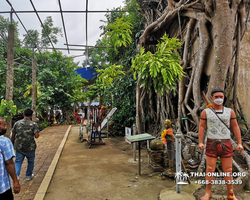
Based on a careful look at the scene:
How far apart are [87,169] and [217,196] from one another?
345cm

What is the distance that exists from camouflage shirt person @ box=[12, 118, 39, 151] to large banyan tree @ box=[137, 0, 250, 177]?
368 centimetres

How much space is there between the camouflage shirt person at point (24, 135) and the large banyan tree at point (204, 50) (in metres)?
3.68

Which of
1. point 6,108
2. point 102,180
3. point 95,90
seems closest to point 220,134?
point 102,180

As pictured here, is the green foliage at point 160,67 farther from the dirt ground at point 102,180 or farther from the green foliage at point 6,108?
the green foliage at point 6,108

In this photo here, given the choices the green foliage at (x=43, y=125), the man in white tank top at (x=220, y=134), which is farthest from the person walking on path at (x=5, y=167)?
the green foliage at (x=43, y=125)

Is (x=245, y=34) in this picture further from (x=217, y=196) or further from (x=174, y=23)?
(x=217, y=196)

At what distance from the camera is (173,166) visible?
4766mm

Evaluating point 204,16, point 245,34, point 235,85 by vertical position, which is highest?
point 204,16

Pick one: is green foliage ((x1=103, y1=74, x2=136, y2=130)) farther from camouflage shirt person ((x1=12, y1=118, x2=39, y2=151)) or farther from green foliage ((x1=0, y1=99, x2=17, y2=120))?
camouflage shirt person ((x1=12, y1=118, x2=39, y2=151))

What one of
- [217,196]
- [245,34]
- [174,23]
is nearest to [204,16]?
[245,34]

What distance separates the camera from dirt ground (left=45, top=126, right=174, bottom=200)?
397cm

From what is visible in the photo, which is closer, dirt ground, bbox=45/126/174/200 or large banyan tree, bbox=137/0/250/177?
dirt ground, bbox=45/126/174/200

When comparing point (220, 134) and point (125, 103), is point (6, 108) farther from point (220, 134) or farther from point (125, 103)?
point (220, 134)

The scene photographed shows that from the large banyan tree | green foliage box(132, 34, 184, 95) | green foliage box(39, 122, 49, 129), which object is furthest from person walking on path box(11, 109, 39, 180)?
green foliage box(39, 122, 49, 129)
